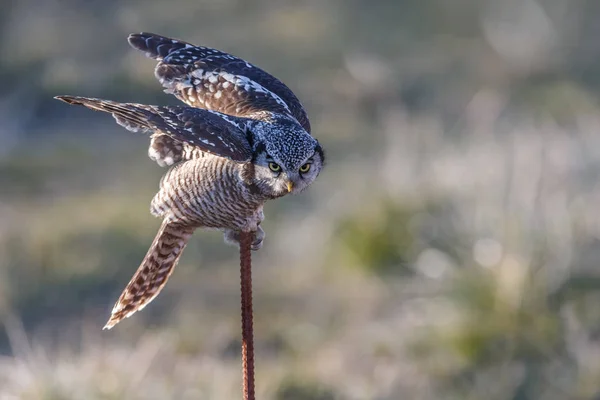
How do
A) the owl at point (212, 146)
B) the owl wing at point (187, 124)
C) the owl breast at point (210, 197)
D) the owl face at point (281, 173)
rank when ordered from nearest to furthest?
the owl wing at point (187, 124)
the owl at point (212, 146)
the owl face at point (281, 173)
the owl breast at point (210, 197)

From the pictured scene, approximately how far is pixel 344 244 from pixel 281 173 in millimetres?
5592

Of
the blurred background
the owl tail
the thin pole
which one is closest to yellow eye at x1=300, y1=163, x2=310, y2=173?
the thin pole

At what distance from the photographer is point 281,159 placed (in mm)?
4332

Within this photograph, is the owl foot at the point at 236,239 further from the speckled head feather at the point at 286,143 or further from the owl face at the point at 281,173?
the speckled head feather at the point at 286,143

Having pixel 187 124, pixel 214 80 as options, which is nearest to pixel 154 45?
pixel 214 80

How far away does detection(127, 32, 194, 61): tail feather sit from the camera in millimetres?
5270

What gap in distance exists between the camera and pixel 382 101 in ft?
47.8

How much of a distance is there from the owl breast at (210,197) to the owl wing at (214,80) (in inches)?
16.8

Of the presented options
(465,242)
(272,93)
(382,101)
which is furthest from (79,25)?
(272,93)

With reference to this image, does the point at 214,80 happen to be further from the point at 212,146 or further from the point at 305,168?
the point at 212,146

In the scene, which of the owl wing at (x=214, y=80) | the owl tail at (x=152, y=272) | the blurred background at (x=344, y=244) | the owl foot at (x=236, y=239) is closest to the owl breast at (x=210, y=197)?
the owl foot at (x=236, y=239)

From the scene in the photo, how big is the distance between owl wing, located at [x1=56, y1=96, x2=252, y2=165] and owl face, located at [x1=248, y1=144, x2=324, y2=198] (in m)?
0.07

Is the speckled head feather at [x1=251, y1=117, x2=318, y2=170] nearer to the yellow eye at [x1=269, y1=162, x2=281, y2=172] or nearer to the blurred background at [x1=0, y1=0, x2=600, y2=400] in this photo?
the yellow eye at [x1=269, y1=162, x2=281, y2=172]

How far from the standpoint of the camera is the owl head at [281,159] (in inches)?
171
